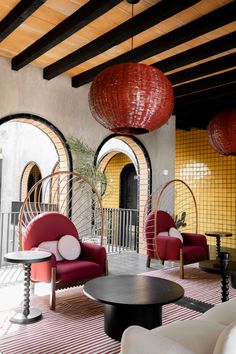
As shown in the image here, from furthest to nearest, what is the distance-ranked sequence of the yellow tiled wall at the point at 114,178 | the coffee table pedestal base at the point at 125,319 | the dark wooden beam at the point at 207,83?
the yellow tiled wall at the point at 114,178, the dark wooden beam at the point at 207,83, the coffee table pedestal base at the point at 125,319

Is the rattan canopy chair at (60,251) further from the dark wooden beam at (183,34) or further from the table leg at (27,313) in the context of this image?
the dark wooden beam at (183,34)

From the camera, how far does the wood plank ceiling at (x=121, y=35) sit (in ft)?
11.8

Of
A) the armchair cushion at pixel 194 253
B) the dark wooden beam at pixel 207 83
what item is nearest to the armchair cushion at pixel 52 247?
the armchair cushion at pixel 194 253

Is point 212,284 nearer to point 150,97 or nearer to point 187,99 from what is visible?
point 150,97

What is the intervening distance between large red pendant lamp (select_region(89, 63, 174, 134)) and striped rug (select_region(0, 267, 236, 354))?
1.80 metres

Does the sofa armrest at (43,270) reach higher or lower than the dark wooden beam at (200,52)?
lower

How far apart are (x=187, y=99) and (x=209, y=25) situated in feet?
10.1

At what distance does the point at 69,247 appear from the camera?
4230 mm

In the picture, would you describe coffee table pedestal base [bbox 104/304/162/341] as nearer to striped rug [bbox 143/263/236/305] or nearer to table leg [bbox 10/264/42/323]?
table leg [bbox 10/264/42/323]

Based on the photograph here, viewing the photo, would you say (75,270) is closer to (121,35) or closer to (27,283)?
(27,283)

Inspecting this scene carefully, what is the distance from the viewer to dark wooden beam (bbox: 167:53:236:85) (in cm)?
484

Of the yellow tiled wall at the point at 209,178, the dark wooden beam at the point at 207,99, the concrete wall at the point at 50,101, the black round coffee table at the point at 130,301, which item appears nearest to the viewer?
the black round coffee table at the point at 130,301

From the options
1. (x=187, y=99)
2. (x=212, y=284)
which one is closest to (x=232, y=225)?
(x=187, y=99)

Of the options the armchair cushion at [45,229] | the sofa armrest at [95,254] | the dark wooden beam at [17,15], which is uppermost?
the dark wooden beam at [17,15]
